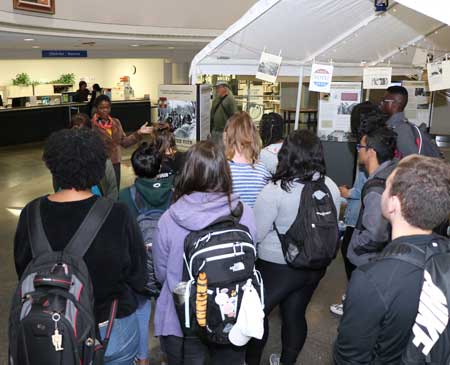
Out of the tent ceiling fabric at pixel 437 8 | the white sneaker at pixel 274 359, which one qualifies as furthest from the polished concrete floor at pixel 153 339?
the tent ceiling fabric at pixel 437 8

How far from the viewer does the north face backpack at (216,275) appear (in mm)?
2039

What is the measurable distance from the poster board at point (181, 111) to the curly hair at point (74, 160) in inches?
121

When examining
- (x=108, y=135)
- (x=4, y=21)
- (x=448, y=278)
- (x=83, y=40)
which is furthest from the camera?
(x=83, y=40)

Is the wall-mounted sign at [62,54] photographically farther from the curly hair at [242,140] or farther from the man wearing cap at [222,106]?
the curly hair at [242,140]

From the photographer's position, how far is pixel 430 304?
1.49 m

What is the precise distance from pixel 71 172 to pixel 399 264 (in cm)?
124

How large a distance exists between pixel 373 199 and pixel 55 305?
5.42ft

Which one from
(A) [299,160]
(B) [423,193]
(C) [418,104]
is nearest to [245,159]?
(A) [299,160]

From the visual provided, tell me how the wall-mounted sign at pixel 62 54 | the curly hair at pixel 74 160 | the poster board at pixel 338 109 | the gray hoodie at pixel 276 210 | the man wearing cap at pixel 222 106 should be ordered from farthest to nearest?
1. the wall-mounted sign at pixel 62 54
2. the man wearing cap at pixel 222 106
3. the poster board at pixel 338 109
4. the gray hoodie at pixel 276 210
5. the curly hair at pixel 74 160

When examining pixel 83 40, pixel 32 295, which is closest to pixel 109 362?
pixel 32 295

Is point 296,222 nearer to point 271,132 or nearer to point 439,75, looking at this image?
point 271,132

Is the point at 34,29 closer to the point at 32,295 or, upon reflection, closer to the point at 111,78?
the point at 32,295

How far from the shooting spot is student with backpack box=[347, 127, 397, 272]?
2521mm

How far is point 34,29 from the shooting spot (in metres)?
7.68
